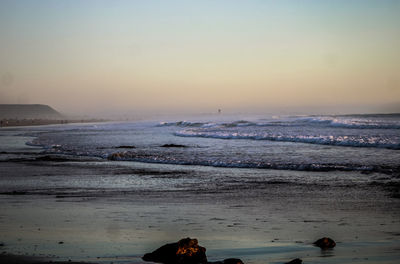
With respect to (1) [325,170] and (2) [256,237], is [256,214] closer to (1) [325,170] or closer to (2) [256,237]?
(2) [256,237]

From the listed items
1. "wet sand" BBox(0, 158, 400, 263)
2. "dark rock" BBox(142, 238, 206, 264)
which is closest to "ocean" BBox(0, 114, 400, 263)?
"wet sand" BBox(0, 158, 400, 263)

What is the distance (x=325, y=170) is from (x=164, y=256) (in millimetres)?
9044

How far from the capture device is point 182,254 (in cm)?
488

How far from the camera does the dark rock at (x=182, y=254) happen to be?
4852 mm

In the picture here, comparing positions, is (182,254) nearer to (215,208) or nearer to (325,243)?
(325,243)

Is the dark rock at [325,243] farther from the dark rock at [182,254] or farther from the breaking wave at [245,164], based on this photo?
the breaking wave at [245,164]

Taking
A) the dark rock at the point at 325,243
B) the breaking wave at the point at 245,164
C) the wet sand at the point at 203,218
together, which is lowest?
the wet sand at the point at 203,218

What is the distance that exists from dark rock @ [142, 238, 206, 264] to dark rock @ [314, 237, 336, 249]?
1580 mm

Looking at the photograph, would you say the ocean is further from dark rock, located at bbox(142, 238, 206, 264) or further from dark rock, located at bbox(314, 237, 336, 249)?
dark rock, located at bbox(142, 238, 206, 264)

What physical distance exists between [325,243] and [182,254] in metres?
1.88

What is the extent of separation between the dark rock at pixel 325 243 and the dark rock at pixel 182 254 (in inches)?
62.2

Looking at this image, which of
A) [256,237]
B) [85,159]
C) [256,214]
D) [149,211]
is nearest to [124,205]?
[149,211]

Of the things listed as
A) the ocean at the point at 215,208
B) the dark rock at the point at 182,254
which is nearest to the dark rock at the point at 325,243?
the ocean at the point at 215,208

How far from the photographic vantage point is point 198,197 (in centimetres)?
920
